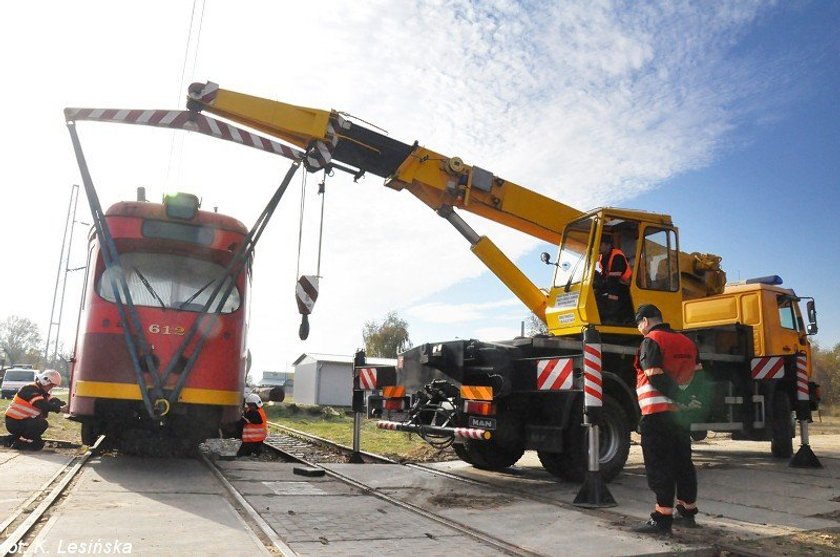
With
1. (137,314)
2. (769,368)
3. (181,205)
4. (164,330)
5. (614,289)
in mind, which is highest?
(181,205)

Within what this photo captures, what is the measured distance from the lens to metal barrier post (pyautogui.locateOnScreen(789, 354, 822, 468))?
30.8 ft

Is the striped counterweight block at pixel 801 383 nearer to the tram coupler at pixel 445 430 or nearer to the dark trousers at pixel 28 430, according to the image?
the tram coupler at pixel 445 430

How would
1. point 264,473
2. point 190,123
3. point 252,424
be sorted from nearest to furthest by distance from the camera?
point 264,473
point 190,123
point 252,424

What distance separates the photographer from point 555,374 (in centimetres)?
744

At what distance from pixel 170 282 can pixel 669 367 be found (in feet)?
19.4

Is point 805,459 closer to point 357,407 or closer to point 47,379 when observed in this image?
point 357,407

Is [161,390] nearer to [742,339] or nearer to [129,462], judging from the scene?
[129,462]

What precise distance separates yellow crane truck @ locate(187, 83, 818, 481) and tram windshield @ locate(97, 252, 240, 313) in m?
2.01

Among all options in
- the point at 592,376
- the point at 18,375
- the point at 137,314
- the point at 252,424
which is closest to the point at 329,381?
the point at 18,375

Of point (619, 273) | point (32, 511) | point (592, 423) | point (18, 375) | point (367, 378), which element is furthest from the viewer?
point (18, 375)

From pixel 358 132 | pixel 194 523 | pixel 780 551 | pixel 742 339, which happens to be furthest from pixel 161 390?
pixel 742 339

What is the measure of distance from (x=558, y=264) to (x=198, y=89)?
18.0 feet

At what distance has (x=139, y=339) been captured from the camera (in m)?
7.62

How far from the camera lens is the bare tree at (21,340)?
257 ft
